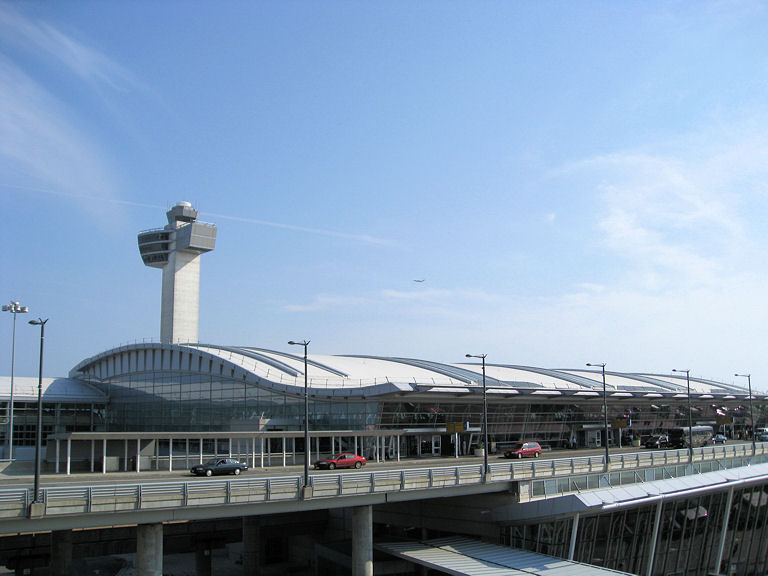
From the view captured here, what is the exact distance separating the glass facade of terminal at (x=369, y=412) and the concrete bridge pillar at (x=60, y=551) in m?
20.0

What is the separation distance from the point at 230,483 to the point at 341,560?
17.6 metres

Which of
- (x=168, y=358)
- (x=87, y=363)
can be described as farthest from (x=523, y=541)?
(x=87, y=363)

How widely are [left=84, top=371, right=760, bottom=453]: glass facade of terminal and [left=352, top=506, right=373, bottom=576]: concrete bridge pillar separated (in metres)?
24.1

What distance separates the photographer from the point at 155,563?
2988 centimetres

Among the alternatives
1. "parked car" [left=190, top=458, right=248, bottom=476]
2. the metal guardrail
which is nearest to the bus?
the metal guardrail

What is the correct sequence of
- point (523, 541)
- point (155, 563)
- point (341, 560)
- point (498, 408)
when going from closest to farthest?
point (155, 563) → point (523, 541) → point (341, 560) → point (498, 408)

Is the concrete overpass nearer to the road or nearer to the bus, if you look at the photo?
the road

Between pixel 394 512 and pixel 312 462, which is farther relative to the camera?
pixel 312 462

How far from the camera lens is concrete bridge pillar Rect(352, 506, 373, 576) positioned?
36031mm

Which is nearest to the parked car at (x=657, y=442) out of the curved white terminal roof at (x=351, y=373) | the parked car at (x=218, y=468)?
the curved white terminal roof at (x=351, y=373)

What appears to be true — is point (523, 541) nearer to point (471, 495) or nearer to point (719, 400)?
point (471, 495)

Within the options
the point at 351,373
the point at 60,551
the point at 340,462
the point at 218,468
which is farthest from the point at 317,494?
the point at 351,373

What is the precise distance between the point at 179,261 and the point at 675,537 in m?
78.7

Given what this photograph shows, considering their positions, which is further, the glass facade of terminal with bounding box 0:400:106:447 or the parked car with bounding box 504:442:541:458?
the glass facade of terminal with bounding box 0:400:106:447
